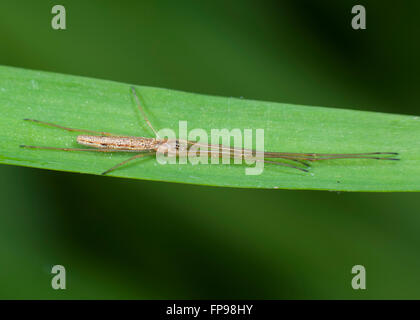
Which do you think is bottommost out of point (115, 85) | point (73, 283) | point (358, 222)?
point (73, 283)

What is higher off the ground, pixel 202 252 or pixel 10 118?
pixel 10 118

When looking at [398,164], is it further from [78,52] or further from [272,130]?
[78,52]

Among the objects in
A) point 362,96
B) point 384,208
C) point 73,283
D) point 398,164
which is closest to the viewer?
point 398,164

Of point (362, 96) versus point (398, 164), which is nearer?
point (398, 164)

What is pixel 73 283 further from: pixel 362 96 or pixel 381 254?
pixel 362 96

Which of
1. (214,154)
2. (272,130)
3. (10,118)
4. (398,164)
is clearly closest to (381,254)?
(398,164)

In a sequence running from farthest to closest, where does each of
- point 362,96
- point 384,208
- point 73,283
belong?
point 362,96 < point 384,208 < point 73,283
